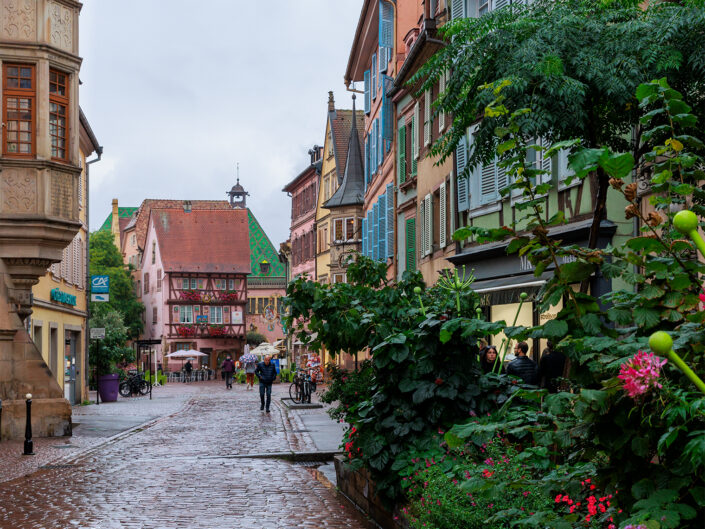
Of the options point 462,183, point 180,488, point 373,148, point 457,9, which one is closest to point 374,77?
point 373,148

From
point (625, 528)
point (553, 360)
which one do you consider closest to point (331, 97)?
point (553, 360)

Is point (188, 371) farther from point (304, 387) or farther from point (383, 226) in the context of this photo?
point (304, 387)

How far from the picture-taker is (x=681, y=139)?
14.1 ft

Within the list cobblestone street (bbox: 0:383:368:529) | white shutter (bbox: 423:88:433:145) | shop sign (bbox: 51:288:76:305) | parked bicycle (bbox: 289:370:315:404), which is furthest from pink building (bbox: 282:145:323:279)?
cobblestone street (bbox: 0:383:368:529)

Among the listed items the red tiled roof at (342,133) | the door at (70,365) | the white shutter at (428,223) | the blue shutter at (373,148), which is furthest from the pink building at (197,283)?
the white shutter at (428,223)

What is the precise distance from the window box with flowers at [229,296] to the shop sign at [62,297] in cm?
4823

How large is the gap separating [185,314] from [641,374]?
76.3 m

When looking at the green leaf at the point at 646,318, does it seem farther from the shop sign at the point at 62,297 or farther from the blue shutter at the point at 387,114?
the blue shutter at the point at 387,114

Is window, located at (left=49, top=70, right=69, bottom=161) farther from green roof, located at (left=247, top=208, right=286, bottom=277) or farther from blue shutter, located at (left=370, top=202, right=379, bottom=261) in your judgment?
Result: green roof, located at (left=247, top=208, right=286, bottom=277)

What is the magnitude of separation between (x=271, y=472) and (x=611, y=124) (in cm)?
637

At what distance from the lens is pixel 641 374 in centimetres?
318

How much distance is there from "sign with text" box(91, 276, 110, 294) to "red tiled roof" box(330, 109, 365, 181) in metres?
23.0

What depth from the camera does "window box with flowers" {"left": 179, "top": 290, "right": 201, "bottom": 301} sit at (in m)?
78.2

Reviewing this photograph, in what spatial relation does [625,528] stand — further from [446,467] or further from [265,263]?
[265,263]
